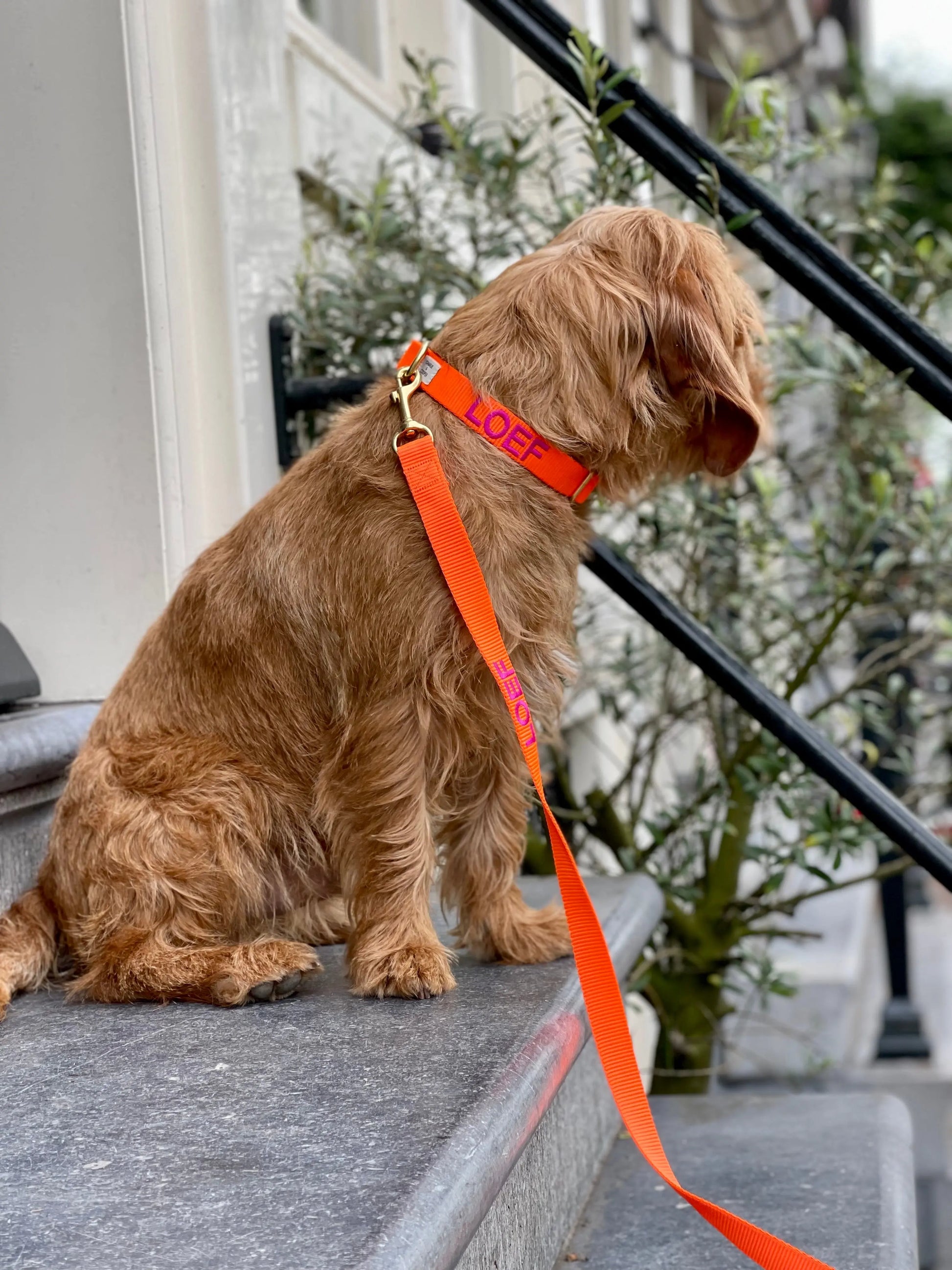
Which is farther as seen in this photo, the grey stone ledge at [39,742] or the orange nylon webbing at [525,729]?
the grey stone ledge at [39,742]

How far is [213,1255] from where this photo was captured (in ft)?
3.87

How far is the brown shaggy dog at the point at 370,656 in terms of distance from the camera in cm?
187

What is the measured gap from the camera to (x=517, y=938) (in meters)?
2.14

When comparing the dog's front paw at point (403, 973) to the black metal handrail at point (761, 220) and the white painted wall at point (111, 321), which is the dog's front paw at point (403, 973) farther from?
the black metal handrail at point (761, 220)

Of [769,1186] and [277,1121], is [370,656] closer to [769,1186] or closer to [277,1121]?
[277,1121]

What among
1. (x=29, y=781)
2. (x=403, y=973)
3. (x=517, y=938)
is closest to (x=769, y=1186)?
(x=517, y=938)

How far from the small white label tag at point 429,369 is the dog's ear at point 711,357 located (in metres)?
0.31

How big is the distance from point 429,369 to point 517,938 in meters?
0.90

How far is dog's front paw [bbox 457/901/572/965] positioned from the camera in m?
2.13

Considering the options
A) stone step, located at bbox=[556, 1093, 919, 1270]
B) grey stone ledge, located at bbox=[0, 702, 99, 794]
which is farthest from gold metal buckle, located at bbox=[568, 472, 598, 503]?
stone step, located at bbox=[556, 1093, 919, 1270]

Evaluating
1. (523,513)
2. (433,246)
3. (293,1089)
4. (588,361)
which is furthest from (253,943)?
(433,246)

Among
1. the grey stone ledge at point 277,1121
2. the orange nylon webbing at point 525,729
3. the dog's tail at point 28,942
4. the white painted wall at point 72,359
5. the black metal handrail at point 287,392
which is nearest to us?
the grey stone ledge at point 277,1121

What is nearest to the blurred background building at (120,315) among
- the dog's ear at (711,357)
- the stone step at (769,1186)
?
the dog's ear at (711,357)

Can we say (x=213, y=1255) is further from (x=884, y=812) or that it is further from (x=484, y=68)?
(x=484, y=68)
